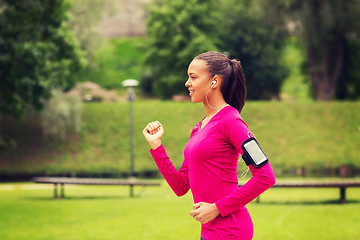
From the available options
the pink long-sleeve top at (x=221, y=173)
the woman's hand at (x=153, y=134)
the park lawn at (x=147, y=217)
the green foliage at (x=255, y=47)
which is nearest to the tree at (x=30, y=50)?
the park lawn at (x=147, y=217)

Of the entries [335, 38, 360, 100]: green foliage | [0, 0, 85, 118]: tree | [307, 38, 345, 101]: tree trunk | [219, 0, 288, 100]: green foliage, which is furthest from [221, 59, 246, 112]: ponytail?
[335, 38, 360, 100]: green foliage

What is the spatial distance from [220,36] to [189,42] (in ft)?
12.7

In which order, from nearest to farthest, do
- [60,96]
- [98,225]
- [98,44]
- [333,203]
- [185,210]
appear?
[98,225]
[185,210]
[333,203]
[60,96]
[98,44]

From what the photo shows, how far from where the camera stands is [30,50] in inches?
822

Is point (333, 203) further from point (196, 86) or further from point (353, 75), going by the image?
point (353, 75)

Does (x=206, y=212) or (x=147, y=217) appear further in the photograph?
(x=147, y=217)

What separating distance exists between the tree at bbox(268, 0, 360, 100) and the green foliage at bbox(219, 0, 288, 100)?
4076 mm

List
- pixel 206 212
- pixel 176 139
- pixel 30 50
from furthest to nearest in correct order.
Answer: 1. pixel 176 139
2. pixel 30 50
3. pixel 206 212

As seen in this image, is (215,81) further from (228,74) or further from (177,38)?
(177,38)

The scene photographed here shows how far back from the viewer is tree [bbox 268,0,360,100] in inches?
1495

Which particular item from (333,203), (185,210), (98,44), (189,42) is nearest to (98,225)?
(185,210)

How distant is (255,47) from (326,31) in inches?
267

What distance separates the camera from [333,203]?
16.7 metres

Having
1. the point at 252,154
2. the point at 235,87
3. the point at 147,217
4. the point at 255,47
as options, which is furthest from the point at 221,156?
the point at 255,47
